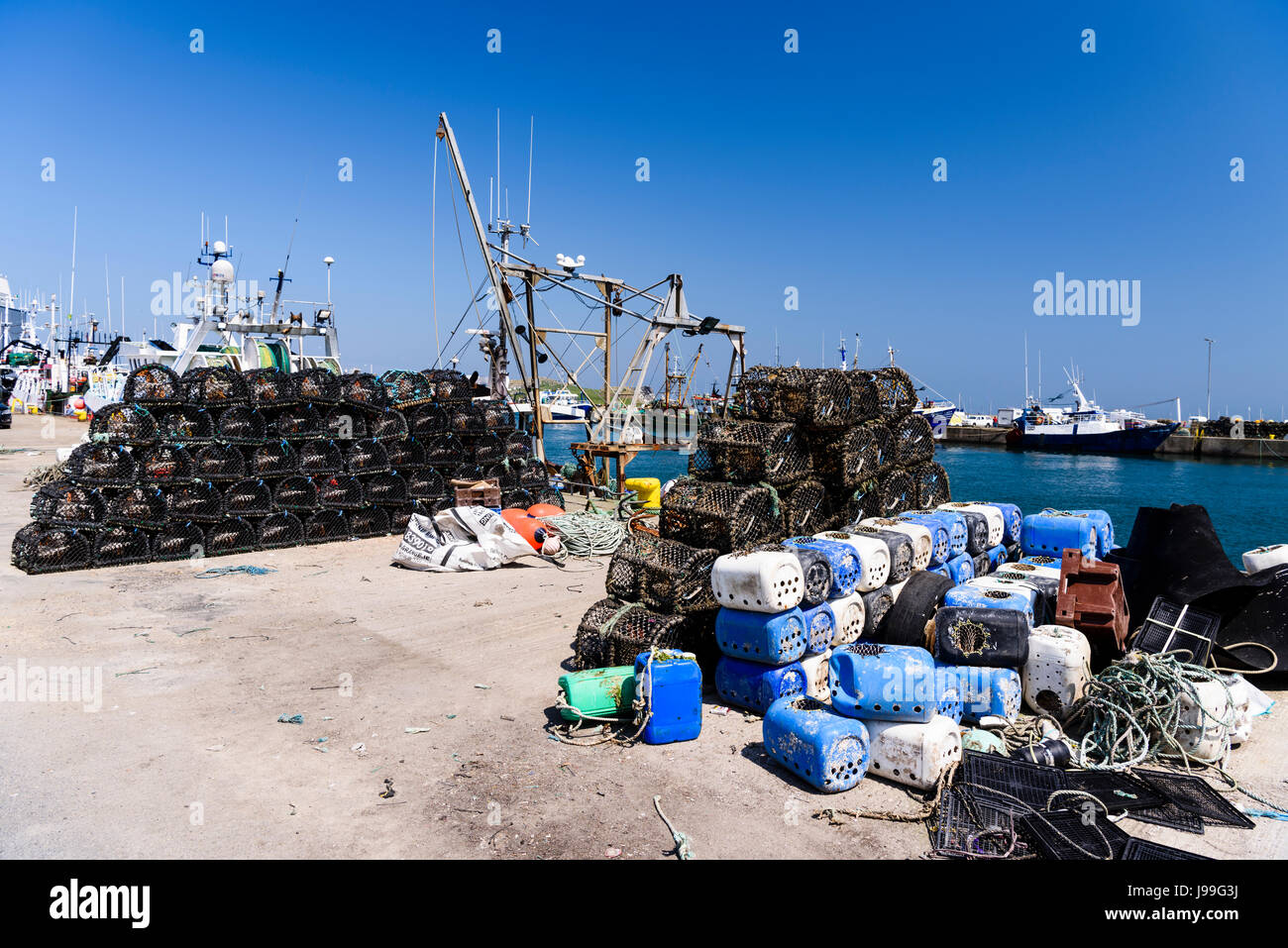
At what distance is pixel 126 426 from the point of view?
36.0 ft

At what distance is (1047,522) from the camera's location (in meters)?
8.81

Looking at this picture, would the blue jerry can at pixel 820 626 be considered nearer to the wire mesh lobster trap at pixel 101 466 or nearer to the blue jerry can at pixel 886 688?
the blue jerry can at pixel 886 688

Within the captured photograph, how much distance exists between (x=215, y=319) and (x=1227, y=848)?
1978 cm

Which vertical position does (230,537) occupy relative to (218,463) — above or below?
below

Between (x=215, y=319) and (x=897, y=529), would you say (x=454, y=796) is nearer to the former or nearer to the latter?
(x=897, y=529)

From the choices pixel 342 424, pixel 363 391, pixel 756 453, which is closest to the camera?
pixel 756 453

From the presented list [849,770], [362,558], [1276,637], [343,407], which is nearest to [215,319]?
[343,407]

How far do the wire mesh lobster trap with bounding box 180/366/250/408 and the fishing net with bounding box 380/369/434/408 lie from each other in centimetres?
233

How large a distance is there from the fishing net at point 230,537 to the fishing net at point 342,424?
1.86m

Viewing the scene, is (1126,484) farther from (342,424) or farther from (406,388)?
(342,424)

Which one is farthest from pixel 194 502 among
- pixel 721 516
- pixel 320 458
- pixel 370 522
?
pixel 721 516

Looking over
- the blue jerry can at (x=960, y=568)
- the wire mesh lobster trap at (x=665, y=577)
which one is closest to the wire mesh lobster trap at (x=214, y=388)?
the wire mesh lobster trap at (x=665, y=577)

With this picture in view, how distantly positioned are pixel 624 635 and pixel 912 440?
4794mm

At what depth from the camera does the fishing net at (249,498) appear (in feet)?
37.8
